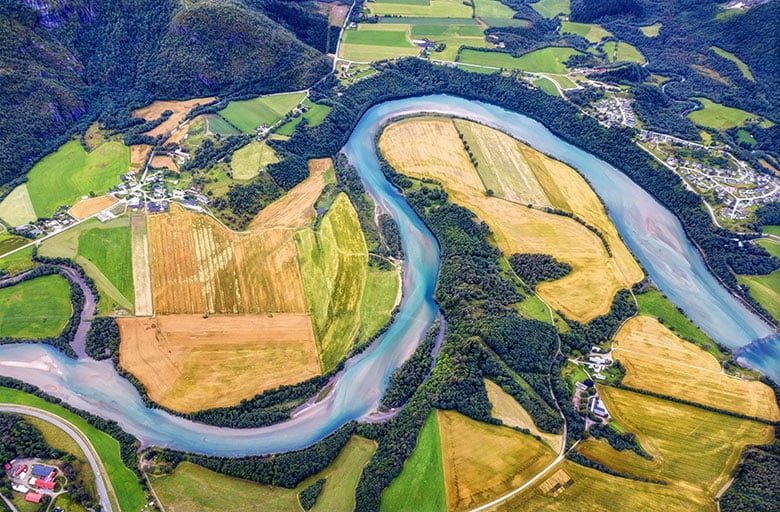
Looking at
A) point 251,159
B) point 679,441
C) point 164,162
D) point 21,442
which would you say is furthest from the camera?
point 251,159

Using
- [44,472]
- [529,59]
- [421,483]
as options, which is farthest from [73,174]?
[529,59]

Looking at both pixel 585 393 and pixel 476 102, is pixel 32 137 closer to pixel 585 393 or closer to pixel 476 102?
pixel 476 102

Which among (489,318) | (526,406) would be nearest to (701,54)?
(489,318)

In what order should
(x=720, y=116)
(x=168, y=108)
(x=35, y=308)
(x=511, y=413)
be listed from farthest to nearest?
(x=720, y=116) < (x=168, y=108) < (x=35, y=308) < (x=511, y=413)

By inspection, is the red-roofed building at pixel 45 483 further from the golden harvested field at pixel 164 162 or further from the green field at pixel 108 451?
the golden harvested field at pixel 164 162

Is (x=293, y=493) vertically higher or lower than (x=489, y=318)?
lower

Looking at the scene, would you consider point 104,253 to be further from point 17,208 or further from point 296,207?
point 296,207

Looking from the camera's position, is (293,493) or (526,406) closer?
(293,493)

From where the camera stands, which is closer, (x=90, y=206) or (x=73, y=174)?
(x=90, y=206)
